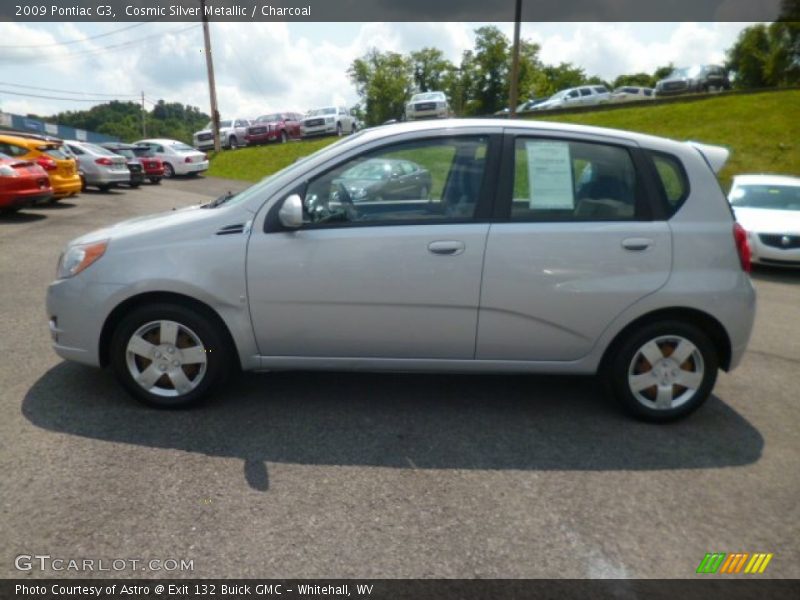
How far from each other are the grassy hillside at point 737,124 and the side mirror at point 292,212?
19330mm

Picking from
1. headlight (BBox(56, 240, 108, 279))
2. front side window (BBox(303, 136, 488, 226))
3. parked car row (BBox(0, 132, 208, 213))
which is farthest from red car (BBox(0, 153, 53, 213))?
front side window (BBox(303, 136, 488, 226))

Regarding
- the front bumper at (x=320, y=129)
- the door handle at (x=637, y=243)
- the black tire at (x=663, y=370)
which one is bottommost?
the black tire at (x=663, y=370)

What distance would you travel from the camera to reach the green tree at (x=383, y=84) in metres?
74.1

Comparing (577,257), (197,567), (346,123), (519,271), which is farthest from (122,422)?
(346,123)

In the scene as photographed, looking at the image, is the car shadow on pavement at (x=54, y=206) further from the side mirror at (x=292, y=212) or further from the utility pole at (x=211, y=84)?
the utility pole at (x=211, y=84)

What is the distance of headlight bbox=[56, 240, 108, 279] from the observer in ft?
12.4

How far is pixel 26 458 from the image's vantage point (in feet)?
10.6

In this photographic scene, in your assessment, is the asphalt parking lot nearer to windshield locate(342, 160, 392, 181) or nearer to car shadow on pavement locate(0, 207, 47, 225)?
windshield locate(342, 160, 392, 181)

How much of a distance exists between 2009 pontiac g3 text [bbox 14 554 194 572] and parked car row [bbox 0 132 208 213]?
11.8 metres

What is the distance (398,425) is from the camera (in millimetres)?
3779

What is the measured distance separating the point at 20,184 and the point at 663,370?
41.7 ft
